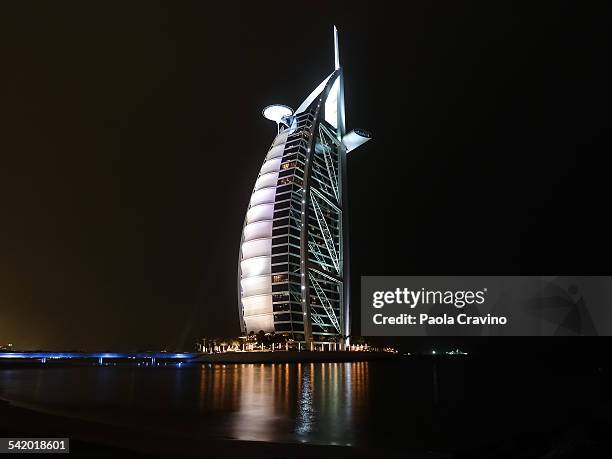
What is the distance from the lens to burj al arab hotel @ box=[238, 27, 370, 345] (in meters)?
114

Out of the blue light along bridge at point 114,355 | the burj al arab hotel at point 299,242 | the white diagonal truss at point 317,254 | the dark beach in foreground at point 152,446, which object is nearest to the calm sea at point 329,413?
the dark beach in foreground at point 152,446

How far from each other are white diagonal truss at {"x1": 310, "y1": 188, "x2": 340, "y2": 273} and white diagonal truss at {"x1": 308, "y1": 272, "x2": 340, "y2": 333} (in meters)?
7.76

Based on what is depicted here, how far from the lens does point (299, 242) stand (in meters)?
115

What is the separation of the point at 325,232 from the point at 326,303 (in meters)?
15.5

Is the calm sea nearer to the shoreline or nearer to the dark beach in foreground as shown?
the dark beach in foreground

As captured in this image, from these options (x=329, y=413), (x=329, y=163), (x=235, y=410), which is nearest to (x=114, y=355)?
(x=329, y=163)

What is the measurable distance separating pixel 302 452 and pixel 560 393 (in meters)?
33.9

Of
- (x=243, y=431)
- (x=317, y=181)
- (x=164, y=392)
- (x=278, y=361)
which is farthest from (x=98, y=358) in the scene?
(x=243, y=431)

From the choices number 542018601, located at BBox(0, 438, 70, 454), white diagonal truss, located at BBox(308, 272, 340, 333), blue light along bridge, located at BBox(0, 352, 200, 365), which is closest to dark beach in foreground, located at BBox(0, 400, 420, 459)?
number 542018601, located at BBox(0, 438, 70, 454)

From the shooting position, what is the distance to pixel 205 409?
25.9 metres

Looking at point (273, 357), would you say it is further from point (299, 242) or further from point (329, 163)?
point (329, 163)

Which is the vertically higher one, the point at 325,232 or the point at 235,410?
the point at 325,232

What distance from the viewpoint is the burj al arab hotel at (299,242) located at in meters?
114

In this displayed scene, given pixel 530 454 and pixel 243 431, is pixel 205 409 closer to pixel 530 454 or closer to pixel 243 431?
pixel 243 431
